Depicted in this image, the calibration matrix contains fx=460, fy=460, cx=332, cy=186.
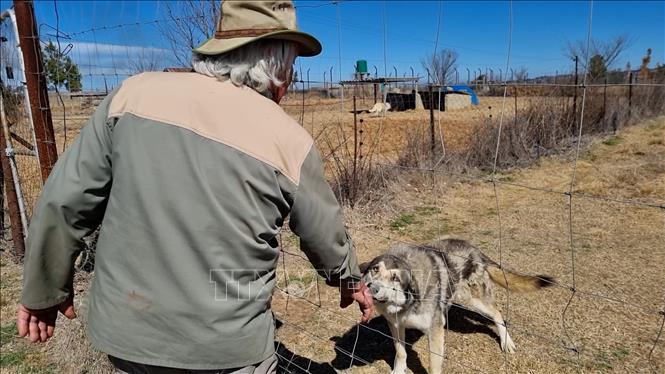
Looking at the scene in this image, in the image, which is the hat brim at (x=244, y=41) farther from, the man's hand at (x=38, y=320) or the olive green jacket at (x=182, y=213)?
the man's hand at (x=38, y=320)

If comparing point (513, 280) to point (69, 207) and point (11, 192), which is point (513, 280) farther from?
point (11, 192)

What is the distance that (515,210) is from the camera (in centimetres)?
700

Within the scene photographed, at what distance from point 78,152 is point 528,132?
10.1 m

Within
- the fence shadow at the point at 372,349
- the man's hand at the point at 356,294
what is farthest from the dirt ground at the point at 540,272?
the man's hand at the point at 356,294

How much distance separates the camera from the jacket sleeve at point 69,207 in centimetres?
143

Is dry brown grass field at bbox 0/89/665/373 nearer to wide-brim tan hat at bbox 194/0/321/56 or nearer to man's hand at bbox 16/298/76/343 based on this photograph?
man's hand at bbox 16/298/76/343

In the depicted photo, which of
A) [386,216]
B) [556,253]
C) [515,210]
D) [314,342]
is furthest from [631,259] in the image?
[314,342]

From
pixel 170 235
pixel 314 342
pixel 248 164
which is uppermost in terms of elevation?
pixel 248 164

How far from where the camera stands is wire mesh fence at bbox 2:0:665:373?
3.42 m

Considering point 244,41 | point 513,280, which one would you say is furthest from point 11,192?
point 513,280

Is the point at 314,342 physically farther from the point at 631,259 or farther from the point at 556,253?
the point at 631,259

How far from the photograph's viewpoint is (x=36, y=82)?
3.68m

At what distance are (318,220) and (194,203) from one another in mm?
389

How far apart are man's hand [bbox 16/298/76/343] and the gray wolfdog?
1808mm
